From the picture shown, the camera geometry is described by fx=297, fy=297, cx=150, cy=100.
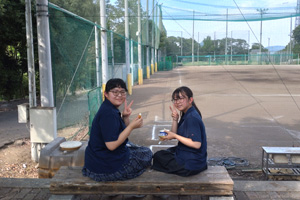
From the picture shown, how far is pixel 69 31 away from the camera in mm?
6105

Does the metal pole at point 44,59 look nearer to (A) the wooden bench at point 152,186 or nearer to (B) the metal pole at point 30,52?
(B) the metal pole at point 30,52

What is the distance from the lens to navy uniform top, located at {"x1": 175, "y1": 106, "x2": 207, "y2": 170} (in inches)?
111

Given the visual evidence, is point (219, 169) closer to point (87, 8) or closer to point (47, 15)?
point (47, 15)

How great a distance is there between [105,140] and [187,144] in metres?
0.76

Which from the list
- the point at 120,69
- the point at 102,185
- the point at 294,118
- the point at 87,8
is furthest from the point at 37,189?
the point at 120,69

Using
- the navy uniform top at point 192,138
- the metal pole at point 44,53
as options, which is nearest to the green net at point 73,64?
the metal pole at point 44,53

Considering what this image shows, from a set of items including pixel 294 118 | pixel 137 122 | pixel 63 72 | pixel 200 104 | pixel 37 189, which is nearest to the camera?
pixel 137 122

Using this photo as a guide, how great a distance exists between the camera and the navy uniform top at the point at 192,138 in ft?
9.21

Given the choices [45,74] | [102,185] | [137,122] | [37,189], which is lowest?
[37,189]

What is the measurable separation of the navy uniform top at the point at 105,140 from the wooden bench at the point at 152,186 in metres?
0.15

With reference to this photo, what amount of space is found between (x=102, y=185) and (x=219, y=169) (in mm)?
1212

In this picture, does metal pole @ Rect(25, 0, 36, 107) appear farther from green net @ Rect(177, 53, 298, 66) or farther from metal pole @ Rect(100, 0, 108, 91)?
green net @ Rect(177, 53, 298, 66)

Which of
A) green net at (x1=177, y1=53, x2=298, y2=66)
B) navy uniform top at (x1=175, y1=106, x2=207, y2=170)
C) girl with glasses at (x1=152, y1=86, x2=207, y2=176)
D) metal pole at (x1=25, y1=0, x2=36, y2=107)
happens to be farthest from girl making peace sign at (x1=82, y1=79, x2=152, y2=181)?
green net at (x1=177, y1=53, x2=298, y2=66)

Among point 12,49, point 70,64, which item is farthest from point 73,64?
point 12,49
